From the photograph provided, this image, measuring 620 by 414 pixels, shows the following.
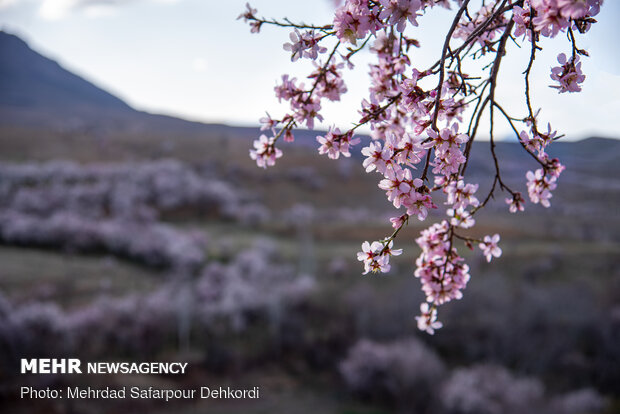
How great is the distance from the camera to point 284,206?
25.4 m

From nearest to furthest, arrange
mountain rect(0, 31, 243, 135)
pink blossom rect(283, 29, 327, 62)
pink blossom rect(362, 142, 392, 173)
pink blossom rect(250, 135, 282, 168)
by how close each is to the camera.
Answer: pink blossom rect(362, 142, 392, 173) < pink blossom rect(283, 29, 327, 62) < pink blossom rect(250, 135, 282, 168) < mountain rect(0, 31, 243, 135)

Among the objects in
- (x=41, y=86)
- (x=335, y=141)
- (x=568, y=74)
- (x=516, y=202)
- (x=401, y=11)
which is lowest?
(x=516, y=202)

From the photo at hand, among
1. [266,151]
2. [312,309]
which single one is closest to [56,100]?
[312,309]

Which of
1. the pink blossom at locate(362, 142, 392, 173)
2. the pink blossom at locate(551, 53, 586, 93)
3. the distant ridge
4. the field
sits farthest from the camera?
the distant ridge

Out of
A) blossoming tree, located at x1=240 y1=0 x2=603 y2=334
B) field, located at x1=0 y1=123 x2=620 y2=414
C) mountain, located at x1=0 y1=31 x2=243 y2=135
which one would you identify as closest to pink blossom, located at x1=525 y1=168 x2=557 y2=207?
blossoming tree, located at x1=240 y1=0 x2=603 y2=334

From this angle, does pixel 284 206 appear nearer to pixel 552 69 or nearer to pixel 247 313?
pixel 247 313

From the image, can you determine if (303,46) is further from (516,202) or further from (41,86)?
(41,86)

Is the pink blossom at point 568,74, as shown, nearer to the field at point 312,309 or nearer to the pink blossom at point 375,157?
the pink blossom at point 375,157

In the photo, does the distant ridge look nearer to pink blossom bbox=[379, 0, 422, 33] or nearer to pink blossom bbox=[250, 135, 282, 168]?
pink blossom bbox=[250, 135, 282, 168]

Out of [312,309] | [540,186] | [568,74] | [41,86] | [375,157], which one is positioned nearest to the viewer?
[375,157]

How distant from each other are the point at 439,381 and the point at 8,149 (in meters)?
30.0

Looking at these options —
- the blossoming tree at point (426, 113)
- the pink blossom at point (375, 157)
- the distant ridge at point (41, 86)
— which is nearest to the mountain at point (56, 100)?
the distant ridge at point (41, 86)

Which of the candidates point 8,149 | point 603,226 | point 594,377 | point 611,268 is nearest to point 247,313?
point 594,377

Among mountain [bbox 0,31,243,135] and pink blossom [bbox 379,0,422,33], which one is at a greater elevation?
mountain [bbox 0,31,243,135]
